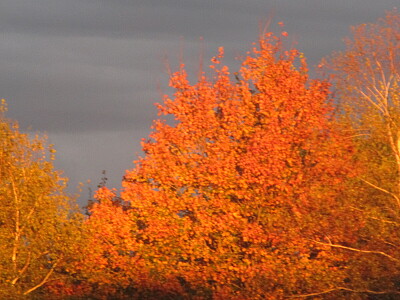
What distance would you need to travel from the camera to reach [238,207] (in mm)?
40938

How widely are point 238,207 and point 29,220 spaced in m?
9.91

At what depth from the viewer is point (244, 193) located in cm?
4103

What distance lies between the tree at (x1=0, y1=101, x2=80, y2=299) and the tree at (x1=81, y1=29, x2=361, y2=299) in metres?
3.37

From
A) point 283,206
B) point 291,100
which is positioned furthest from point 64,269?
point 291,100

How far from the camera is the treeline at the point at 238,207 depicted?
1396 inches

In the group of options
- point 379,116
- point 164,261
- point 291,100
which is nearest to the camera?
point 379,116

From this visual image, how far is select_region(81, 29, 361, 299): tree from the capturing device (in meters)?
36.1

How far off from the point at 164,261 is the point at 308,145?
8882mm

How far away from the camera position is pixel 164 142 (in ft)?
145

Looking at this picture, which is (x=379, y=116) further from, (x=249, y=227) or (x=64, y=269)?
(x=64, y=269)

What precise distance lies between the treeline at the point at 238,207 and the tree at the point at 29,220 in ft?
0.23

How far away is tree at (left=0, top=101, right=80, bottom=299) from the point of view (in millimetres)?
39312

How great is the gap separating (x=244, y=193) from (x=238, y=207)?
2.42 ft

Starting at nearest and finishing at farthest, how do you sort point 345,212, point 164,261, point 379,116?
point 345,212 → point 379,116 → point 164,261
